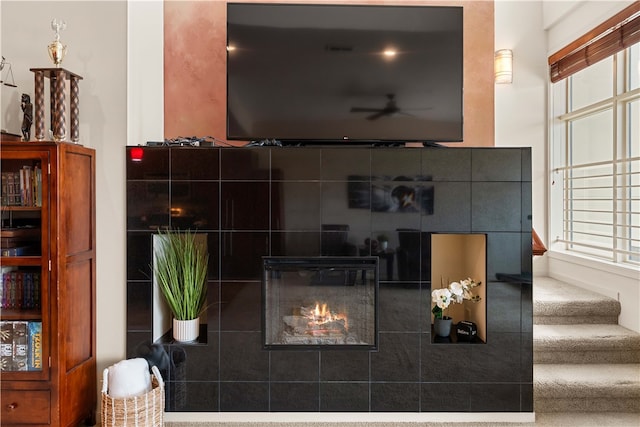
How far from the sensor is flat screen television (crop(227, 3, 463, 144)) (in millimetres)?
2836

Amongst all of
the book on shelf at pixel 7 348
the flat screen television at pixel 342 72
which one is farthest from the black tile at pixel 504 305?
the book on shelf at pixel 7 348

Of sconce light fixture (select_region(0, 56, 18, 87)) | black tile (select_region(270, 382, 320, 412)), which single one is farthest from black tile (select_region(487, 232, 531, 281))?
sconce light fixture (select_region(0, 56, 18, 87))

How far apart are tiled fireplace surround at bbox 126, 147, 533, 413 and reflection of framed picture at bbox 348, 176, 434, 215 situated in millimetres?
14

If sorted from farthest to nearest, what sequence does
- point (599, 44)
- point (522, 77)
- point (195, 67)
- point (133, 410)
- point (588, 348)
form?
point (522, 77) < point (599, 44) < point (195, 67) < point (588, 348) < point (133, 410)

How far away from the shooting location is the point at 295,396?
2732 millimetres

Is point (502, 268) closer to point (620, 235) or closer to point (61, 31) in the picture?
point (620, 235)

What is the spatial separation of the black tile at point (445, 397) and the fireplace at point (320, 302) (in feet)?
1.42

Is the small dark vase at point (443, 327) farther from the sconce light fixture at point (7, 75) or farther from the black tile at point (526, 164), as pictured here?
the sconce light fixture at point (7, 75)

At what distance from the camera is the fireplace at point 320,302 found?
2.74 metres

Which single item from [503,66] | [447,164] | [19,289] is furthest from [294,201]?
[503,66]

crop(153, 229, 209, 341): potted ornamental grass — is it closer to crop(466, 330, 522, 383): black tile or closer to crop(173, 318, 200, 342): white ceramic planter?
crop(173, 318, 200, 342): white ceramic planter

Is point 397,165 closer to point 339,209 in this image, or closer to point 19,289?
point 339,209

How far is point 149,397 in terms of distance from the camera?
2.44m

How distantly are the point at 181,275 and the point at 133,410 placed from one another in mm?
782
